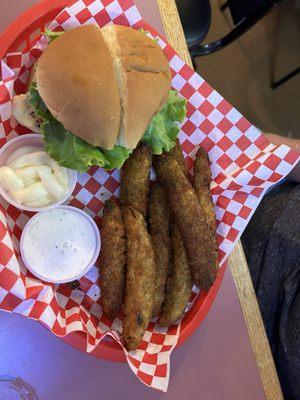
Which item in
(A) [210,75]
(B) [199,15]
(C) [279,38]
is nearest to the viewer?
(B) [199,15]

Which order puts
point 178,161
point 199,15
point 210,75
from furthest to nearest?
point 210,75 → point 199,15 → point 178,161

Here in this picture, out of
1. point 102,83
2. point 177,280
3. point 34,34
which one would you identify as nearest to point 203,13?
point 34,34

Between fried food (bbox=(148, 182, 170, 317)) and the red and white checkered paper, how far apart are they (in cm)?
13

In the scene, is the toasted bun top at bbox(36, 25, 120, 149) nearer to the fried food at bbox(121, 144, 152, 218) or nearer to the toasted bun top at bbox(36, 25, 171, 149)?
the toasted bun top at bbox(36, 25, 171, 149)

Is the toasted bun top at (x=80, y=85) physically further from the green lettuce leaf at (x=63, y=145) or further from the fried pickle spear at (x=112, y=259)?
the fried pickle spear at (x=112, y=259)

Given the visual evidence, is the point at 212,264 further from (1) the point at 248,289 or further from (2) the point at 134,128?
(2) the point at 134,128

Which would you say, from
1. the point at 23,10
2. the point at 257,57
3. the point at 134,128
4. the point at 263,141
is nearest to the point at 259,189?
the point at 263,141

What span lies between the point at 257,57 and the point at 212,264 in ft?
6.01

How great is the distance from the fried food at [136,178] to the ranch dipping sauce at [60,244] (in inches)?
6.4

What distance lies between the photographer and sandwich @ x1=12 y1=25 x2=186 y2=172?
1255mm

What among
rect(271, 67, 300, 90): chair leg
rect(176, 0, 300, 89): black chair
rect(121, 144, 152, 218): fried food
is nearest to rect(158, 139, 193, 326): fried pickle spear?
rect(121, 144, 152, 218): fried food

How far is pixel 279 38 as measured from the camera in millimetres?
2965

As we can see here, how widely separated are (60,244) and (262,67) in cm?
204

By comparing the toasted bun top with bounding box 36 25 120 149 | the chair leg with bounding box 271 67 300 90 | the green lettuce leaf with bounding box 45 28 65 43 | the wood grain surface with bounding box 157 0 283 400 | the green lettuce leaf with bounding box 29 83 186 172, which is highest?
the green lettuce leaf with bounding box 45 28 65 43
